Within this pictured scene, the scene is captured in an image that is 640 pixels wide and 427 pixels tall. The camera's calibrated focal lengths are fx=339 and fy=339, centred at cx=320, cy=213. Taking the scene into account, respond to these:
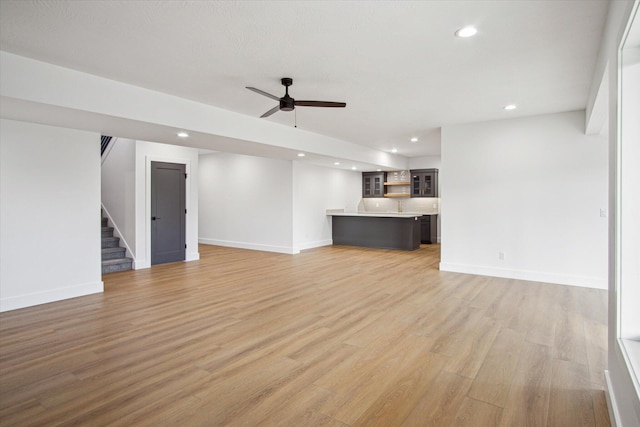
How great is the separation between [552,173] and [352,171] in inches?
257

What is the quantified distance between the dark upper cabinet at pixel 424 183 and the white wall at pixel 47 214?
851cm

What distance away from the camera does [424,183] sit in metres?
10.6

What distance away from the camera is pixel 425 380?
2508mm

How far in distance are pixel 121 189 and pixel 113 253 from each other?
136 centimetres

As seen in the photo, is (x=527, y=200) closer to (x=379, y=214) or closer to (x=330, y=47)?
(x=379, y=214)

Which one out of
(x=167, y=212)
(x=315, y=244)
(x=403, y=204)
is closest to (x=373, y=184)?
(x=403, y=204)

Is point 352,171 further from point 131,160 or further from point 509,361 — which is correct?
point 509,361

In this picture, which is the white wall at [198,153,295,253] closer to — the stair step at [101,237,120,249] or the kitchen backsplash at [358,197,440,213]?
the stair step at [101,237,120,249]

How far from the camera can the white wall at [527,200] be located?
514cm

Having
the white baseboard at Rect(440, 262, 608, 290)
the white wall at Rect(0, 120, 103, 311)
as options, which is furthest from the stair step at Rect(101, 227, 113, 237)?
the white baseboard at Rect(440, 262, 608, 290)

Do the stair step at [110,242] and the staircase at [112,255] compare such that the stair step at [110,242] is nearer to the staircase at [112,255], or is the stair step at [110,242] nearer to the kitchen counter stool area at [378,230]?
the staircase at [112,255]

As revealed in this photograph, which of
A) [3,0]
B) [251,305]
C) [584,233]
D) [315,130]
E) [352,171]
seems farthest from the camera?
[352,171]

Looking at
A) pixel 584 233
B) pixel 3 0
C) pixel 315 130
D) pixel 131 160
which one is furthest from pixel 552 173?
pixel 131 160

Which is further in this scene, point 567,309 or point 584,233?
point 584,233
